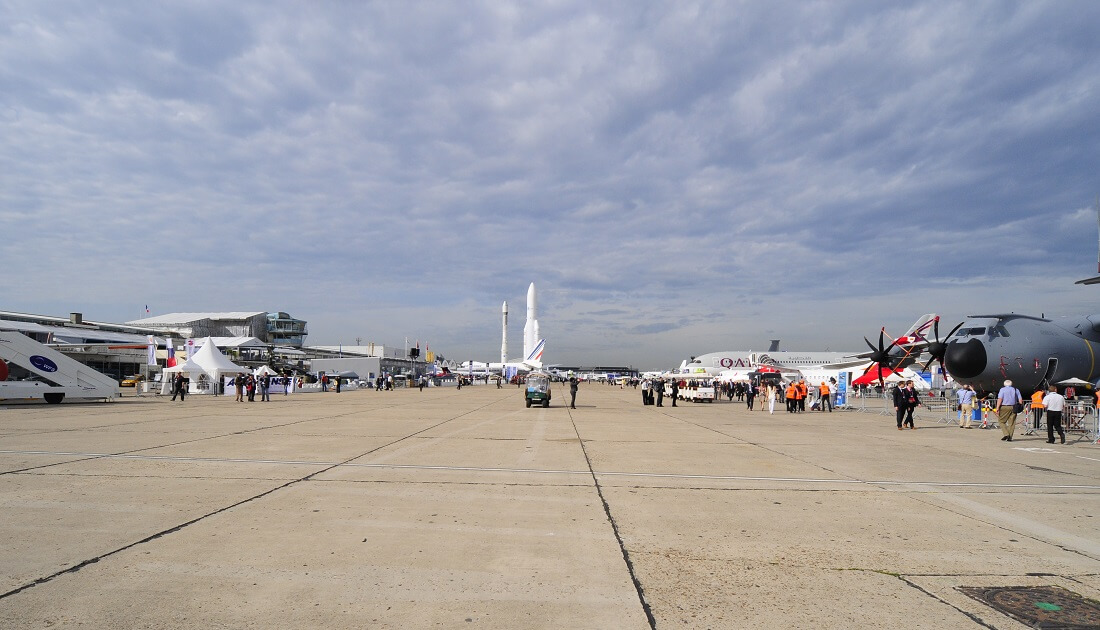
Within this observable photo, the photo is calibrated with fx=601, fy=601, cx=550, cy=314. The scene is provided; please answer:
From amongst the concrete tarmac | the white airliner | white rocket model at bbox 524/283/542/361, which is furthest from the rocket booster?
the concrete tarmac

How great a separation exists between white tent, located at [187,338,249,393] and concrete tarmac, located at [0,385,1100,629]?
33.3 m

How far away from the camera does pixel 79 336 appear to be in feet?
182

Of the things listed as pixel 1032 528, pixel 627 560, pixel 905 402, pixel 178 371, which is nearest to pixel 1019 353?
pixel 905 402

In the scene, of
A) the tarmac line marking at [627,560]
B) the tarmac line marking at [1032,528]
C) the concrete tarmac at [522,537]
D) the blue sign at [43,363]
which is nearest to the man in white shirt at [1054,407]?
the concrete tarmac at [522,537]

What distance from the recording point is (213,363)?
4475 cm

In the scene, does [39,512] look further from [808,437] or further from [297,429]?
[808,437]

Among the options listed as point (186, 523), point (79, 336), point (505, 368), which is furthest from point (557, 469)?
point (505, 368)

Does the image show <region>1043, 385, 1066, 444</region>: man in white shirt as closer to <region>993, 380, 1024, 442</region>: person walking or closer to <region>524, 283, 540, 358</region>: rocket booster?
<region>993, 380, 1024, 442</region>: person walking

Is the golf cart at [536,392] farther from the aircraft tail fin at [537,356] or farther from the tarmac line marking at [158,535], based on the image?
the aircraft tail fin at [537,356]

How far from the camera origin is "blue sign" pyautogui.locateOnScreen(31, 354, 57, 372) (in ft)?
91.4

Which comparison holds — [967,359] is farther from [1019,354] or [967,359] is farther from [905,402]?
[905,402]

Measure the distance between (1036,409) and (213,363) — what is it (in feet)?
158

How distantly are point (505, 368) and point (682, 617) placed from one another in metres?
99.4

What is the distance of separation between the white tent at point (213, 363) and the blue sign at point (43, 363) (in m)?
14.8
